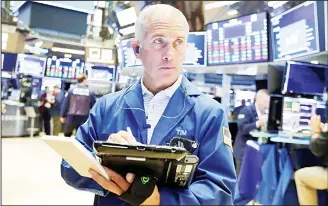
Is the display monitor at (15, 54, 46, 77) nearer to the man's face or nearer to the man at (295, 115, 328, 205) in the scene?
Answer: the man's face

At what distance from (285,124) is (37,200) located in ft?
7.13

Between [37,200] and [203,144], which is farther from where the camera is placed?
[37,200]

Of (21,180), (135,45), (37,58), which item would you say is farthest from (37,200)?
(135,45)

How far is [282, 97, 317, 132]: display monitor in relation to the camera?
1479 millimetres

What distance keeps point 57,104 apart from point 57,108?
29mm

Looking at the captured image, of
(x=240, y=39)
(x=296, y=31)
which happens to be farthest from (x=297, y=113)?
(x=296, y=31)

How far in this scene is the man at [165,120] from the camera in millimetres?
811

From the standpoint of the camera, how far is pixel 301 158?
1.79 m

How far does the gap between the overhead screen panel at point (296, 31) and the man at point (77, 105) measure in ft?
4.62

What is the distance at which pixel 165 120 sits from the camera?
852mm

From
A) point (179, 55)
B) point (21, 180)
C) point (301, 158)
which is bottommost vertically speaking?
point (21, 180)

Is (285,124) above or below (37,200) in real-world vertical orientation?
above

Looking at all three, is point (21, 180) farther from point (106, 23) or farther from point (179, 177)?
point (179, 177)

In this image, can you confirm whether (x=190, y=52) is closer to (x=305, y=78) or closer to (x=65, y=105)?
(x=65, y=105)
